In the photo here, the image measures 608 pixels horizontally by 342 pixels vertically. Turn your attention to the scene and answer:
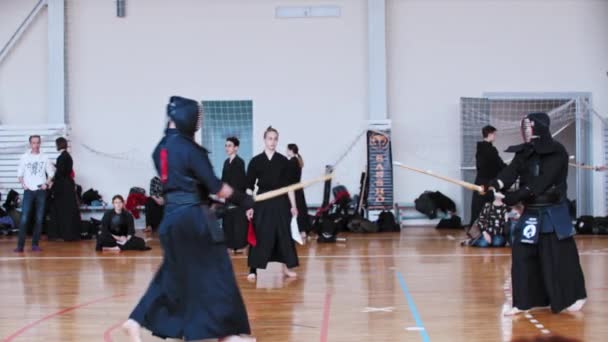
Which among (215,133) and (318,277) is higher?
(215,133)

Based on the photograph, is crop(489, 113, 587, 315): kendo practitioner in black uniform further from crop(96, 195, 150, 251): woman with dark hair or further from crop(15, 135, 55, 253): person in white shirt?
crop(15, 135, 55, 253): person in white shirt

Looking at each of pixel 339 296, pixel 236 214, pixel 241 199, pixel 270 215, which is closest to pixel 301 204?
pixel 236 214

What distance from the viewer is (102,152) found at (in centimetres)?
1720

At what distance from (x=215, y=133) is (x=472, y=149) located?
5.22m

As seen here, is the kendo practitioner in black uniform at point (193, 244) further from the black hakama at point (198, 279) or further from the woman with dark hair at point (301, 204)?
the woman with dark hair at point (301, 204)

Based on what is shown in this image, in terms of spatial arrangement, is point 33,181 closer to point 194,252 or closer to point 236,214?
point 236,214

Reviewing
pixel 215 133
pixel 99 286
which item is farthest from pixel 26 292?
pixel 215 133

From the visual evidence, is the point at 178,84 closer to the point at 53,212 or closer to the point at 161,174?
the point at 53,212

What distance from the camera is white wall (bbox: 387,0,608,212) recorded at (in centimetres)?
1681

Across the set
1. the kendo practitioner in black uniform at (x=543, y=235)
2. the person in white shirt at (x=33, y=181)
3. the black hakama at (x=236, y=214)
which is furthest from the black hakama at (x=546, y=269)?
the person in white shirt at (x=33, y=181)

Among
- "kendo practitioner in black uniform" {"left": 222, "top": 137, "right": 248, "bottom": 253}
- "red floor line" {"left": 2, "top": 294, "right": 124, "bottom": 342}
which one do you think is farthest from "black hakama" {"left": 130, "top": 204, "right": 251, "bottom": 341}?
"kendo practitioner in black uniform" {"left": 222, "top": 137, "right": 248, "bottom": 253}

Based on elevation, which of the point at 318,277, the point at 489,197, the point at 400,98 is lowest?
the point at 318,277

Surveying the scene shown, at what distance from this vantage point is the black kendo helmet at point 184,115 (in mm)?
5312

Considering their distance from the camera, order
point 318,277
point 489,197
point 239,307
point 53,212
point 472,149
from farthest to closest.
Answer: point 472,149 < point 53,212 < point 318,277 < point 489,197 < point 239,307
